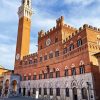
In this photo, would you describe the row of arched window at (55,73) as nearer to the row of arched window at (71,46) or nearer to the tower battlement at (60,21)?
the row of arched window at (71,46)

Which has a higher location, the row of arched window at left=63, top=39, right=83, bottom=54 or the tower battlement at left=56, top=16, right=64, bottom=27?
the tower battlement at left=56, top=16, right=64, bottom=27

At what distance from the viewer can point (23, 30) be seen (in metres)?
44.4

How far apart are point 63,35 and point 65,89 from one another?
11.5 m

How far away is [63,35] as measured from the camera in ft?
102

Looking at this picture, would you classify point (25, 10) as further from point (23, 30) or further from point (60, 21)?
point (60, 21)

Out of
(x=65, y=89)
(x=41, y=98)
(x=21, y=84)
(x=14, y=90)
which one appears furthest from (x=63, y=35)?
(x=14, y=90)

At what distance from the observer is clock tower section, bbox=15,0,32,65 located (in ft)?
141

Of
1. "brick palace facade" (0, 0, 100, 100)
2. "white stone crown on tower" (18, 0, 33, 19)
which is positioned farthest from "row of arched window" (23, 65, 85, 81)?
"white stone crown on tower" (18, 0, 33, 19)

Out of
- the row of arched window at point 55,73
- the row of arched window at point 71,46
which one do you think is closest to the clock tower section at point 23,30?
the row of arched window at point 55,73

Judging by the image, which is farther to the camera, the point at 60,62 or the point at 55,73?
the point at 55,73

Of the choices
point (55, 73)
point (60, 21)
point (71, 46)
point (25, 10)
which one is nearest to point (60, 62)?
point (55, 73)

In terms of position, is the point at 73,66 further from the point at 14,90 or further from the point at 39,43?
the point at 14,90

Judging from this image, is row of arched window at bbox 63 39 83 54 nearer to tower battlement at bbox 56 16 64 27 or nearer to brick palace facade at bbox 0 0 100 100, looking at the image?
brick palace facade at bbox 0 0 100 100

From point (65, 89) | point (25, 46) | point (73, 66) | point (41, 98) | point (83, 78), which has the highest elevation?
point (25, 46)
